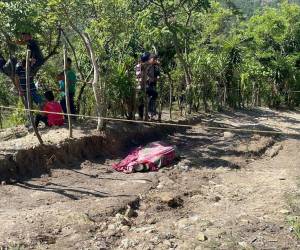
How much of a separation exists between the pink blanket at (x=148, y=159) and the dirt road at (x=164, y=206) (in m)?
0.16

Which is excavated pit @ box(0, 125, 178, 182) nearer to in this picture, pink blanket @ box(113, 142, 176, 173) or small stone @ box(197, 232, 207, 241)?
pink blanket @ box(113, 142, 176, 173)

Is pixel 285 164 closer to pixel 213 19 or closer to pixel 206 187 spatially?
pixel 206 187

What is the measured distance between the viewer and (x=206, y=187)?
6.80 meters

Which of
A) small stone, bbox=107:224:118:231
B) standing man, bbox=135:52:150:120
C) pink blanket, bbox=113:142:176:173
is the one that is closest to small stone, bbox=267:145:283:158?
pink blanket, bbox=113:142:176:173

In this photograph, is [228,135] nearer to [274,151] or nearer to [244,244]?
[274,151]

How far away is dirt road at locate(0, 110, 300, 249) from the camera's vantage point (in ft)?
16.4

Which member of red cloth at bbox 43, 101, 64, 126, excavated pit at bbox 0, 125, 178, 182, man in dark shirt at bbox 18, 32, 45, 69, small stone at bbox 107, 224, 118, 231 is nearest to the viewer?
small stone at bbox 107, 224, 118, 231

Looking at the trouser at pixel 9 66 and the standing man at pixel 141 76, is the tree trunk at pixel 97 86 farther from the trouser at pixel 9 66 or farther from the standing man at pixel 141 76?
the trouser at pixel 9 66

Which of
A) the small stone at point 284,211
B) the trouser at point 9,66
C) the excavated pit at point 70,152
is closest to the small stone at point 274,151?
the excavated pit at point 70,152

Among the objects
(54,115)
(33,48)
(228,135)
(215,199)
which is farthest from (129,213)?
(228,135)

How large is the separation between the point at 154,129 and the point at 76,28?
8.30 ft

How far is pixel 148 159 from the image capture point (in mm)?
7527

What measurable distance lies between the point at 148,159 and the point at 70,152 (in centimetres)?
125

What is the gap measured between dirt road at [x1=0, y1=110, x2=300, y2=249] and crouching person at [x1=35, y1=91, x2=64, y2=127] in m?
1.26
